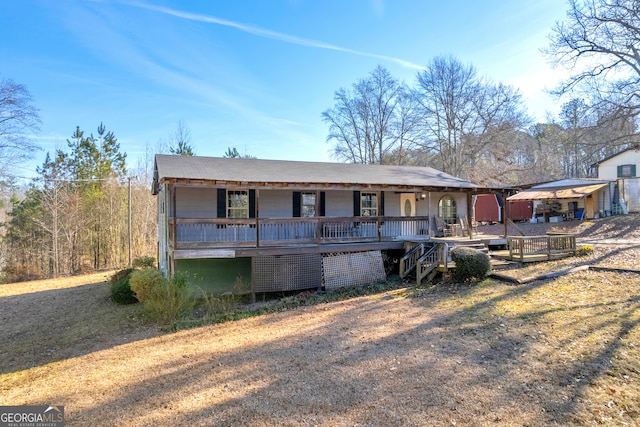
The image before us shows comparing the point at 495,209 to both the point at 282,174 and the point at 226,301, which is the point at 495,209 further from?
the point at 226,301

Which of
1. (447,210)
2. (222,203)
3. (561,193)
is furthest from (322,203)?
(561,193)

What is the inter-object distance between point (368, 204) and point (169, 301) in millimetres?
8799

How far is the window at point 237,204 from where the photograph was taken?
1254 cm

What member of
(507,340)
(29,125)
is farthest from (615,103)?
(29,125)

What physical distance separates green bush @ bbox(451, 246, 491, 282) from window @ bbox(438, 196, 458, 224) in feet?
18.0

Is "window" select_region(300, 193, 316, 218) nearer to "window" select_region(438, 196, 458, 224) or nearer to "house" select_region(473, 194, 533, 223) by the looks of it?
"window" select_region(438, 196, 458, 224)

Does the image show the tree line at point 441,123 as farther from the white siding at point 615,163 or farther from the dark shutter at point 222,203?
the dark shutter at point 222,203

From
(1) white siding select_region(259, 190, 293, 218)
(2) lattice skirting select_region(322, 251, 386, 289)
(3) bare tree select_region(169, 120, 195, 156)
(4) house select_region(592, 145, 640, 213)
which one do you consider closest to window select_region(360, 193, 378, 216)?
A: (2) lattice skirting select_region(322, 251, 386, 289)

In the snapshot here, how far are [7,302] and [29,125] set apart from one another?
11589mm

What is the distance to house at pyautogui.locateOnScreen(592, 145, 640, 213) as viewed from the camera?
2216 cm

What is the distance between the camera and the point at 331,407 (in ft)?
14.1

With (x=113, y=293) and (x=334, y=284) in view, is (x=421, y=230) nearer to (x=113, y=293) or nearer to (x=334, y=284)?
(x=334, y=284)

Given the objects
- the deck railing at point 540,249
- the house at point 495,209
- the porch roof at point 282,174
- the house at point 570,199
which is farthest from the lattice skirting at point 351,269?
the house at point 495,209

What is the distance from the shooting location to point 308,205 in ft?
45.1
